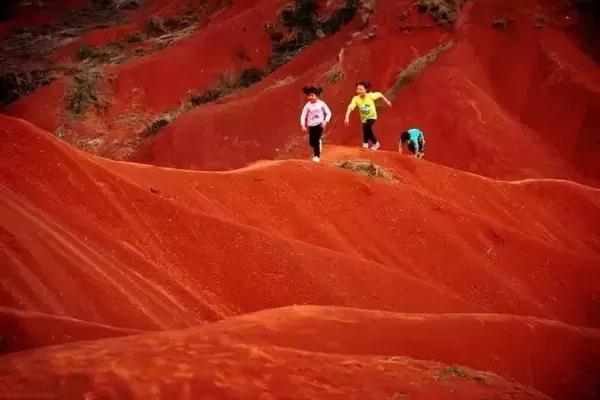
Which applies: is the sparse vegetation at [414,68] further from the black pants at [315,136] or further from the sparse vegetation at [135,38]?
the sparse vegetation at [135,38]

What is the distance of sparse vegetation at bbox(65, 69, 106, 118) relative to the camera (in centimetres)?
2641

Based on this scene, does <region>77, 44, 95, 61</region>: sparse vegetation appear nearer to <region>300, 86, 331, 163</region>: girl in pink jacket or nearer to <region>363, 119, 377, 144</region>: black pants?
<region>363, 119, 377, 144</region>: black pants

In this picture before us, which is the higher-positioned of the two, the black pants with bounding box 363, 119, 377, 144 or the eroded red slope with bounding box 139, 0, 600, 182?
the black pants with bounding box 363, 119, 377, 144

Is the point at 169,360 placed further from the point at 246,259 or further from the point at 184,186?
the point at 184,186

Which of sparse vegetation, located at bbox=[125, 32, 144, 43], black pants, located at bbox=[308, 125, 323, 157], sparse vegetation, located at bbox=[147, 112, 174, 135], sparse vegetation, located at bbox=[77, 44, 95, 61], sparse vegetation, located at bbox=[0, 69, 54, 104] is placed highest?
black pants, located at bbox=[308, 125, 323, 157]

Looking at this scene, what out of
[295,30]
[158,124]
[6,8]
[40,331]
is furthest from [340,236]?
[6,8]

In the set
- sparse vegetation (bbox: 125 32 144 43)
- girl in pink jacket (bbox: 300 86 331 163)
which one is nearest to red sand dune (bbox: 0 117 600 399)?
girl in pink jacket (bbox: 300 86 331 163)

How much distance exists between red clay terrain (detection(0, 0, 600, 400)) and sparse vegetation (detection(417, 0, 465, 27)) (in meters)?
0.24

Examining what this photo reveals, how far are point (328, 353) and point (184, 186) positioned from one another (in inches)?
214

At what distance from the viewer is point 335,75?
2197 centimetres

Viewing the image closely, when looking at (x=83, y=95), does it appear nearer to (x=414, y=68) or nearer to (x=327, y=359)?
(x=414, y=68)

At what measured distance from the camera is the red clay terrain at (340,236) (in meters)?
4.82

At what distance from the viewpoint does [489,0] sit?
22078 mm

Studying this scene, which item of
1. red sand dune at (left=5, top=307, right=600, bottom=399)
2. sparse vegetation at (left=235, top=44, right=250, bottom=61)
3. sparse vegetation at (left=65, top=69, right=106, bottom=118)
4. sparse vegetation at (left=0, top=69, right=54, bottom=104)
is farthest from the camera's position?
sparse vegetation at (left=235, top=44, right=250, bottom=61)
